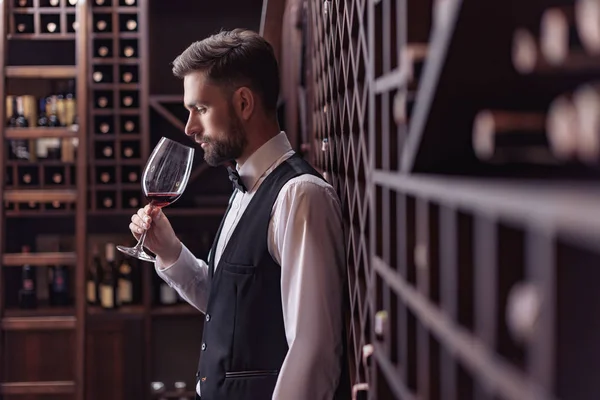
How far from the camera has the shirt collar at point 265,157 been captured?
→ 6.33 feet

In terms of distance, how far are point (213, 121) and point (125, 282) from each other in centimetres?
251

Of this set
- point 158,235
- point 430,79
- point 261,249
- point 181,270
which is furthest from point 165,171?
point 430,79

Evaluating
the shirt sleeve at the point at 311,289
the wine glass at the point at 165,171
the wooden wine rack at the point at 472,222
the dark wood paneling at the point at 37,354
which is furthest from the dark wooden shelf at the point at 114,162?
the wooden wine rack at the point at 472,222

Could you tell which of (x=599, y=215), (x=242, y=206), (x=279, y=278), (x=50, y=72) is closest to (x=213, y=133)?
(x=242, y=206)

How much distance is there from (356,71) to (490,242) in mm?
1000

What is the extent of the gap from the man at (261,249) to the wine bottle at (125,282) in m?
2.11

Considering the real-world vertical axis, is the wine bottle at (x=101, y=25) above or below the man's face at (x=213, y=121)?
above

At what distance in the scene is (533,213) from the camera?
16.7 inches

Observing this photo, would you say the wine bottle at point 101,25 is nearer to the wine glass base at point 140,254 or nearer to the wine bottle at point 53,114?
the wine bottle at point 53,114

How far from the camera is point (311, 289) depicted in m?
1.58

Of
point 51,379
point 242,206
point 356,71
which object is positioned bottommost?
point 51,379

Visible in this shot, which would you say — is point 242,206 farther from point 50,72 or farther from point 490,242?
point 50,72

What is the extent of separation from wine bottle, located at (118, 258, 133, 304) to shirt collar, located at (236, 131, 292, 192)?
2.43m

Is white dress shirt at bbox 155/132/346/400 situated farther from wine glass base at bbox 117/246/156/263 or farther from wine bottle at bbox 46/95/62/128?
wine bottle at bbox 46/95/62/128
